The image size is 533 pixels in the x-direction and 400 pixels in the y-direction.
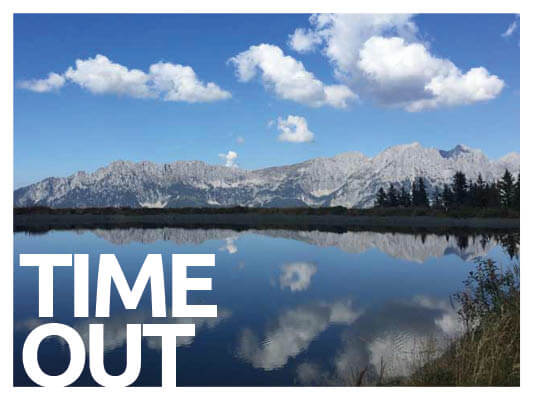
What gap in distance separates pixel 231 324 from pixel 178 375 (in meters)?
5.83

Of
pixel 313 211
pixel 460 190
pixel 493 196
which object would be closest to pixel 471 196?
pixel 460 190

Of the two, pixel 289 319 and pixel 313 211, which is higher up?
pixel 313 211

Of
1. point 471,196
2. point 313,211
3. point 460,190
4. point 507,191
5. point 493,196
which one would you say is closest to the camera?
point 507,191

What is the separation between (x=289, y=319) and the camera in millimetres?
20656

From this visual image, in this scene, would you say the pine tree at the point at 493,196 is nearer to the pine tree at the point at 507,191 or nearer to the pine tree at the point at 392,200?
the pine tree at the point at 507,191

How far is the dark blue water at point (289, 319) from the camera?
14430mm

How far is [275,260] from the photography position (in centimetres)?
4200

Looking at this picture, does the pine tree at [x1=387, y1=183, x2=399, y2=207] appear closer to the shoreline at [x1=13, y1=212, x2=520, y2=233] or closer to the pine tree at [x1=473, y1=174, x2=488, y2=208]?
the pine tree at [x1=473, y1=174, x2=488, y2=208]

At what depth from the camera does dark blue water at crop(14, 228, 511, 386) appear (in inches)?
568

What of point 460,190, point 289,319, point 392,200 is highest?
point 460,190

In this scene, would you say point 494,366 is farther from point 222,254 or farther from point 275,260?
point 222,254

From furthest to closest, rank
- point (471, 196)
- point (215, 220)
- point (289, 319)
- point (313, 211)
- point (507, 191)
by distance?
1. point (215, 220)
2. point (471, 196)
3. point (313, 211)
4. point (507, 191)
5. point (289, 319)

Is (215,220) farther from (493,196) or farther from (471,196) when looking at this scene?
(493,196)
